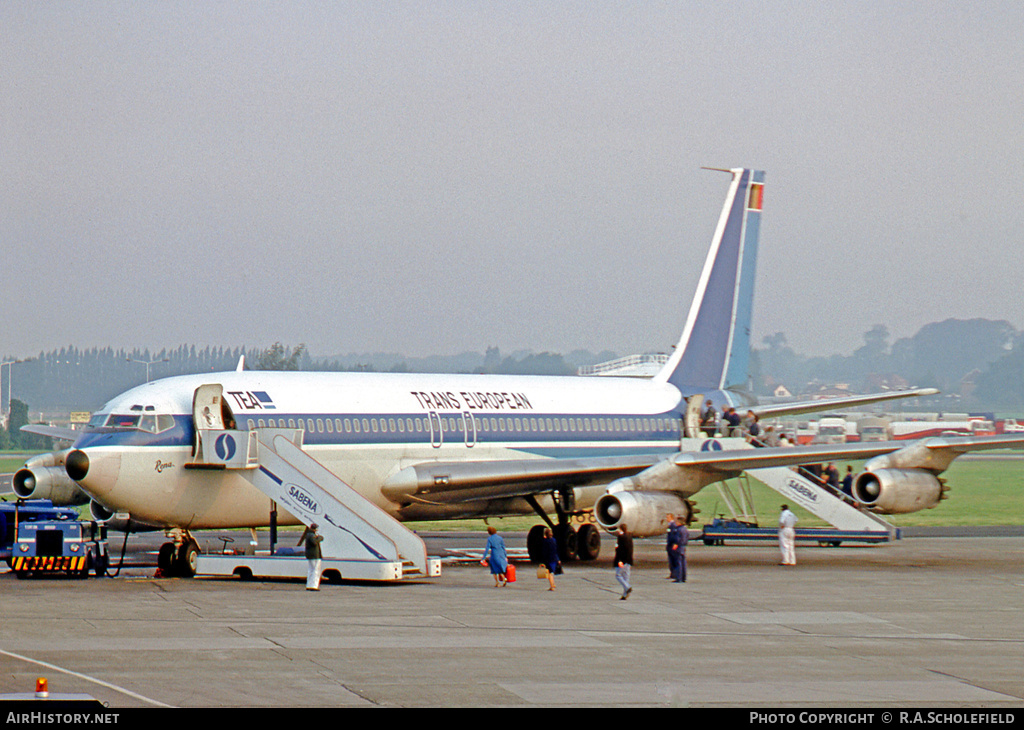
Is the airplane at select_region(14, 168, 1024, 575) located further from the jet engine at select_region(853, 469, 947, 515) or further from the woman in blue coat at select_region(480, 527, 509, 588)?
the woman in blue coat at select_region(480, 527, 509, 588)

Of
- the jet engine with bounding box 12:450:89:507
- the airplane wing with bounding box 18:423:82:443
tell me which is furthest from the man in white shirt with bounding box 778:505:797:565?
the airplane wing with bounding box 18:423:82:443

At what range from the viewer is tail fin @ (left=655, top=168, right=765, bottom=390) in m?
43.2

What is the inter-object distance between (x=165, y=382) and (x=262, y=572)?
507 centimetres

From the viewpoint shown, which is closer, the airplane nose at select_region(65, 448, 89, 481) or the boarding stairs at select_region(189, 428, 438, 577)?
the airplane nose at select_region(65, 448, 89, 481)

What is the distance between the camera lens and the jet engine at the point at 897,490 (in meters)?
34.8

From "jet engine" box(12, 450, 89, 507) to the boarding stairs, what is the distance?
8.04 m

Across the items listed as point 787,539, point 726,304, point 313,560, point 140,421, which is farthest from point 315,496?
point 726,304

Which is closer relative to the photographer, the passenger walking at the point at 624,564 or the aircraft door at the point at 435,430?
the passenger walking at the point at 624,564

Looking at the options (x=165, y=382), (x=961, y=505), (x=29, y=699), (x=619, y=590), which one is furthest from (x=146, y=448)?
(x=961, y=505)

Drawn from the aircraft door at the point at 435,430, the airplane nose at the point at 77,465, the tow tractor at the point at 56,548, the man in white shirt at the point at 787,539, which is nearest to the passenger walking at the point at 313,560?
the airplane nose at the point at 77,465

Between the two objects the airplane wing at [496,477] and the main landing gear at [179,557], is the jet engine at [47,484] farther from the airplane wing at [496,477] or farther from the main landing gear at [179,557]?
the airplane wing at [496,477]

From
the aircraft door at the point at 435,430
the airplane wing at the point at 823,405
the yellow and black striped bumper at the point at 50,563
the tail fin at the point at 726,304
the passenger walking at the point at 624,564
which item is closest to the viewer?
the passenger walking at the point at 624,564

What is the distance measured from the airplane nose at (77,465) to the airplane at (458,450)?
0.08 ft

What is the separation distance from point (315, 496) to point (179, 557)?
3954 mm
